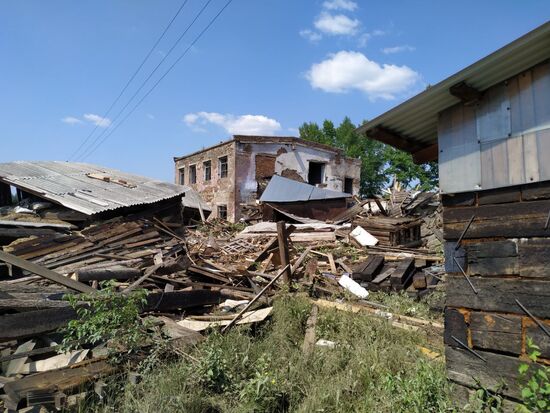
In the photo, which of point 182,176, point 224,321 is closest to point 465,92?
point 224,321

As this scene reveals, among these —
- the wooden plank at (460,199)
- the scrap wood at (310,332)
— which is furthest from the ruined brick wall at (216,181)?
the wooden plank at (460,199)

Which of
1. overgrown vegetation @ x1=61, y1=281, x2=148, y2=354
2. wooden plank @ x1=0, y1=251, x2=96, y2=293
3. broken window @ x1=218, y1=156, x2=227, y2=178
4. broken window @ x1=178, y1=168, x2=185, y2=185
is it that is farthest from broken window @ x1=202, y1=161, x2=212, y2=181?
overgrown vegetation @ x1=61, y1=281, x2=148, y2=354

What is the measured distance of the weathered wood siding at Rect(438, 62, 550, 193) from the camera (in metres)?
3.44

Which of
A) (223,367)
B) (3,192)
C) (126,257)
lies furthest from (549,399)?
(3,192)

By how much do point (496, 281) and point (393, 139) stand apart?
2.15 metres

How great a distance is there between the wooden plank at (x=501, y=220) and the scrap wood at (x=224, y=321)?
3836 millimetres

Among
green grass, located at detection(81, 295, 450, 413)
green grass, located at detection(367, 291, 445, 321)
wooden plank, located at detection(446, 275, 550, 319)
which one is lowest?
green grass, located at detection(81, 295, 450, 413)

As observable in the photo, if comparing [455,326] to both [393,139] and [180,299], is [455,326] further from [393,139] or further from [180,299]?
[180,299]

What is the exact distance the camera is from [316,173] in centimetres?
2906

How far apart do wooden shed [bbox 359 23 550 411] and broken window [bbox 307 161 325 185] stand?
2452 cm

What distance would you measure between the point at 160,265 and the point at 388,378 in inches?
235

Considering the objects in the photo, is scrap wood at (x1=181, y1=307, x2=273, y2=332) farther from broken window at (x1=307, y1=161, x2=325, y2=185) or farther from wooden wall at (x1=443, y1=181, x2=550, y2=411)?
broken window at (x1=307, y1=161, x2=325, y2=185)

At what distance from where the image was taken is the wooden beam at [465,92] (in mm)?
3791

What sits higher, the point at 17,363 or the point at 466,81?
the point at 466,81
